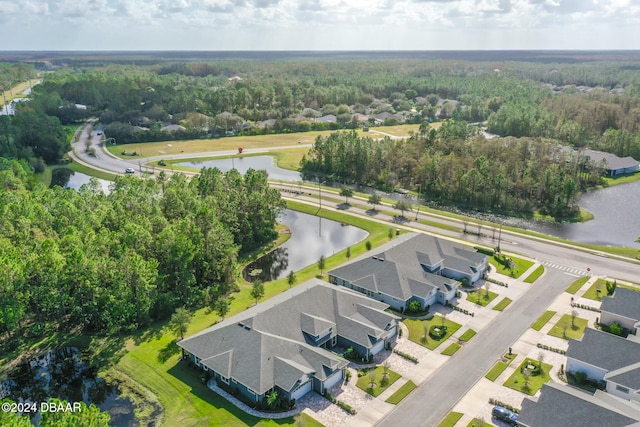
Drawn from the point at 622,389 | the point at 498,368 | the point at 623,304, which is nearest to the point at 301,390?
the point at 498,368

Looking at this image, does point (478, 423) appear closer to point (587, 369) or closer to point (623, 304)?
point (587, 369)

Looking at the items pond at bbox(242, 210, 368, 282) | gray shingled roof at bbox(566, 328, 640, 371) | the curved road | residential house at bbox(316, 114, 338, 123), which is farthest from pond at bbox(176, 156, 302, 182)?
gray shingled roof at bbox(566, 328, 640, 371)

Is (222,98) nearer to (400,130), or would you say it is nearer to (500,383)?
(400,130)

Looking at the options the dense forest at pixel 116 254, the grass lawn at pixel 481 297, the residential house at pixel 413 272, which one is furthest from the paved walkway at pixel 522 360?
the dense forest at pixel 116 254

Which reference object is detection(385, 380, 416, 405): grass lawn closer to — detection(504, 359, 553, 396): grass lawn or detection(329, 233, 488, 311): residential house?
detection(504, 359, 553, 396): grass lawn

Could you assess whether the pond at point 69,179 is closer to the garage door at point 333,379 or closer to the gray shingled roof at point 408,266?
the gray shingled roof at point 408,266

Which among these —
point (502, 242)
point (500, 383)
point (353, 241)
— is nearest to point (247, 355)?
point (500, 383)
